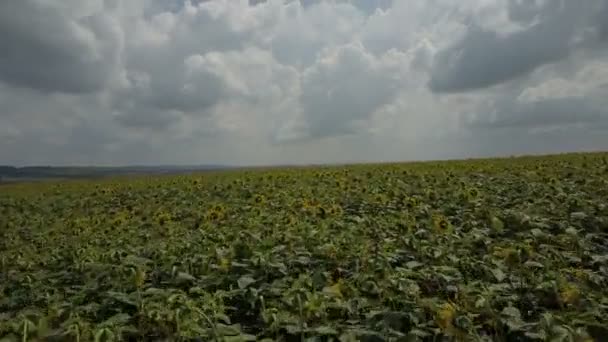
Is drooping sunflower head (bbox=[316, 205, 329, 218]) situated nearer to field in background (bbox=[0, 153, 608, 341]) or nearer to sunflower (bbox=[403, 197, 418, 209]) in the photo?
field in background (bbox=[0, 153, 608, 341])

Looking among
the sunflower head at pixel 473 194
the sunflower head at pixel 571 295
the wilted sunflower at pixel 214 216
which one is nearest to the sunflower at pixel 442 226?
the sunflower head at pixel 571 295

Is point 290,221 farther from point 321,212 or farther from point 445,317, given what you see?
point 445,317

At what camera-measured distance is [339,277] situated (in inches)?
268

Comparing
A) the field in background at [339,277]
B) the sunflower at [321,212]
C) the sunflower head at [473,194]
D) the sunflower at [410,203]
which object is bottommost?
the field in background at [339,277]

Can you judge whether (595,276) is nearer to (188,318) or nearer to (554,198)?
(188,318)

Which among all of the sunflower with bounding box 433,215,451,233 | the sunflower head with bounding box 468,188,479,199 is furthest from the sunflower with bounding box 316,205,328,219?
the sunflower head with bounding box 468,188,479,199

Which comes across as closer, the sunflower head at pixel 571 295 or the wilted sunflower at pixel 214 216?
the sunflower head at pixel 571 295

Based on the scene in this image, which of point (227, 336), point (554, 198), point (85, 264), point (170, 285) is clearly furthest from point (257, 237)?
point (554, 198)

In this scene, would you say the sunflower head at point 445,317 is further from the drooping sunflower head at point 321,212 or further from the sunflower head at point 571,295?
the drooping sunflower head at point 321,212

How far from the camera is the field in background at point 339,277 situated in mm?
4676

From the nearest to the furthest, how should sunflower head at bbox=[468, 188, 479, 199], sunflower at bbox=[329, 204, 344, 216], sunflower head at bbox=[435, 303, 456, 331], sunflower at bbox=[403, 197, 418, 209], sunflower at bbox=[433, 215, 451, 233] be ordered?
sunflower head at bbox=[435, 303, 456, 331], sunflower at bbox=[433, 215, 451, 233], sunflower at bbox=[329, 204, 344, 216], sunflower at bbox=[403, 197, 418, 209], sunflower head at bbox=[468, 188, 479, 199]

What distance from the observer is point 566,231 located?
8297mm

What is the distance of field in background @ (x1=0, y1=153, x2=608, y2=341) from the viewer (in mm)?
4676

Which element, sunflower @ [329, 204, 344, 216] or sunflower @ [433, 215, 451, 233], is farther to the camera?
sunflower @ [329, 204, 344, 216]
